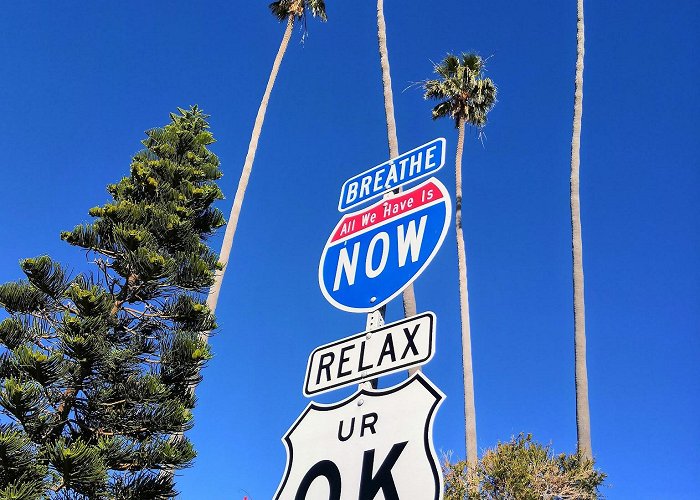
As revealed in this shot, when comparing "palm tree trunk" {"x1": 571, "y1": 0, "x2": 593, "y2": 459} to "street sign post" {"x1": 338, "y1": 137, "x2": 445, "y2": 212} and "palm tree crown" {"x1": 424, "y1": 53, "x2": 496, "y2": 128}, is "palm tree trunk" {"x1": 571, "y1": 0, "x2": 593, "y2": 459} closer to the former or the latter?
"palm tree crown" {"x1": 424, "y1": 53, "x2": 496, "y2": 128}

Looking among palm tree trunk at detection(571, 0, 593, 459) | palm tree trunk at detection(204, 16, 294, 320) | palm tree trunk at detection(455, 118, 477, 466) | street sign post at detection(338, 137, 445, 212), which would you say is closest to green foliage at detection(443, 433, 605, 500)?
palm tree trunk at detection(571, 0, 593, 459)

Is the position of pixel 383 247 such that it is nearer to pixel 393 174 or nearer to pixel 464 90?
pixel 393 174

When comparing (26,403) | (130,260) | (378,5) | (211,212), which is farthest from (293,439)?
(378,5)

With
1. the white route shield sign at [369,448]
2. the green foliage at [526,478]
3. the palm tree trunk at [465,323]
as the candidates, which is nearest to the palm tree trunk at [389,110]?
the green foliage at [526,478]

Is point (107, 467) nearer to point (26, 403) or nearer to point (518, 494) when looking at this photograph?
point (26, 403)

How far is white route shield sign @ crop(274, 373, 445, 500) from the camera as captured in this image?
2.01m

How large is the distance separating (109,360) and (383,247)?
29.8 feet

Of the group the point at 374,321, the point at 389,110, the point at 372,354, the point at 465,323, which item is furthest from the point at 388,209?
the point at 465,323

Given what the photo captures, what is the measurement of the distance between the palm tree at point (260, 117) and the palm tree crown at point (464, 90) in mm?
6528

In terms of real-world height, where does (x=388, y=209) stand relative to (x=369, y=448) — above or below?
above

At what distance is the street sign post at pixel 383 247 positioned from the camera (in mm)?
2648

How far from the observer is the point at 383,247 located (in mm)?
2822

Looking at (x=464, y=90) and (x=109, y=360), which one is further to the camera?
(x=464, y=90)

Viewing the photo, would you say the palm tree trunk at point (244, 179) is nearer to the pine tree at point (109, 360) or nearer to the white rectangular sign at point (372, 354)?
the pine tree at point (109, 360)
